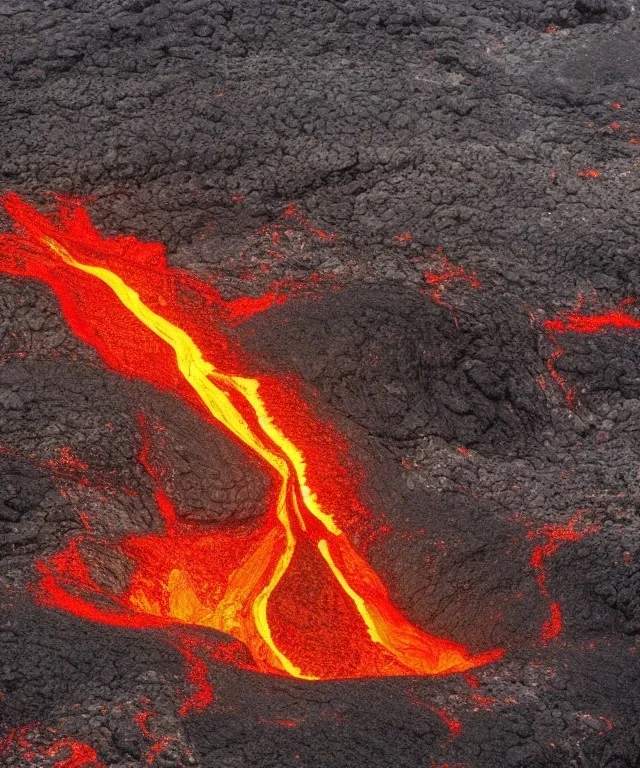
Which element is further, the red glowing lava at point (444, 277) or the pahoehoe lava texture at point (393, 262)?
the red glowing lava at point (444, 277)

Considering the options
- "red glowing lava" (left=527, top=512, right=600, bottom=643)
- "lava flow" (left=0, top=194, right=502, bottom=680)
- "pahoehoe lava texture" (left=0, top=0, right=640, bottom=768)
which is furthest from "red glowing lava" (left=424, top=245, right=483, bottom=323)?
"red glowing lava" (left=527, top=512, right=600, bottom=643)

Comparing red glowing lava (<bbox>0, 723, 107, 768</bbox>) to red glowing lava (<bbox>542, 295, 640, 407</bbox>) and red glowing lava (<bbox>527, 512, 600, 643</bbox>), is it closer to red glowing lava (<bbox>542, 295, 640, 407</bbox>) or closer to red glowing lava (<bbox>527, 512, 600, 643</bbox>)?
red glowing lava (<bbox>527, 512, 600, 643</bbox>)

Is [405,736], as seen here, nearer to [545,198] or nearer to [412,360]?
[412,360]

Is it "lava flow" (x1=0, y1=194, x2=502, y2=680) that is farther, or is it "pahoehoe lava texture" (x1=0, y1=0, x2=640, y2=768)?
"pahoehoe lava texture" (x1=0, y1=0, x2=640, y2=768)

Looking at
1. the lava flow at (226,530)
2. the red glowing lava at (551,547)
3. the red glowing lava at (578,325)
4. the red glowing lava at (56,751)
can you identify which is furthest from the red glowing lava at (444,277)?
the red glowing lava at (56,751)

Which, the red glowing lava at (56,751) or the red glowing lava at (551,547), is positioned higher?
the red glowing lava at (56,751)

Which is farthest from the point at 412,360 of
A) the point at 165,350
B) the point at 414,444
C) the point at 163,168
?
the point at 163,168

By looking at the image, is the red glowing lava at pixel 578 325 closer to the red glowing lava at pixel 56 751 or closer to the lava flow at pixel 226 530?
the lava flow at pixel 226 530
